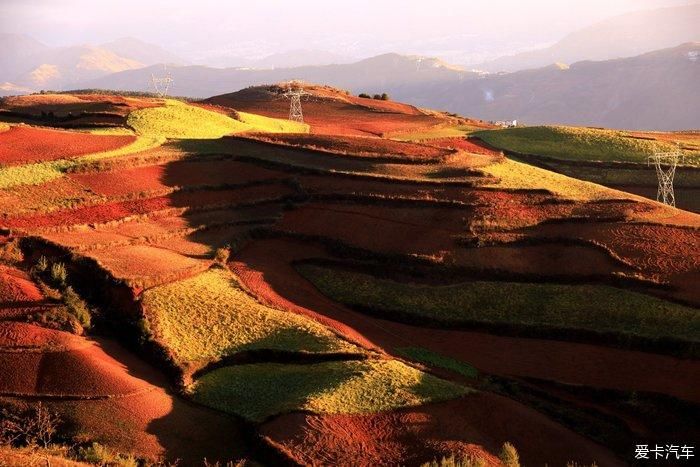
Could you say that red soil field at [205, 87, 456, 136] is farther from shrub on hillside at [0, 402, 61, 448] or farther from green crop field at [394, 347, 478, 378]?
shrub on hillside at [0, 402, 61, 448]

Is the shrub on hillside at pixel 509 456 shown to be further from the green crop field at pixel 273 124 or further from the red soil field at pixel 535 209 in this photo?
the green crop field at pixel 273 124

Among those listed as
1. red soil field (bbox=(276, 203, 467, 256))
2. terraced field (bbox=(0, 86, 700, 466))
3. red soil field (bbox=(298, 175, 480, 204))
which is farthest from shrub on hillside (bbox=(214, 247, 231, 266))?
red soil field (bbox=(298, 175, 480, 204))

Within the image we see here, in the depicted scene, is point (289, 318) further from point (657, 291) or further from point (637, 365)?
point (657, 291)

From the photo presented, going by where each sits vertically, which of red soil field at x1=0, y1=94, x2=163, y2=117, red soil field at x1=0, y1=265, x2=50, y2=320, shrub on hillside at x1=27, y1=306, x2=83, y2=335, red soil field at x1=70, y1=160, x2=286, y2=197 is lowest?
shrub on hillside at x1=27, y1=306, x2=83, y2=335

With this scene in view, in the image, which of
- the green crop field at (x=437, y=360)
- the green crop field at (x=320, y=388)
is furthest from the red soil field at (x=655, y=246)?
the green crop field at (x=320, y=388)

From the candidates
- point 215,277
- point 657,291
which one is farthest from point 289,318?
point 657,291
